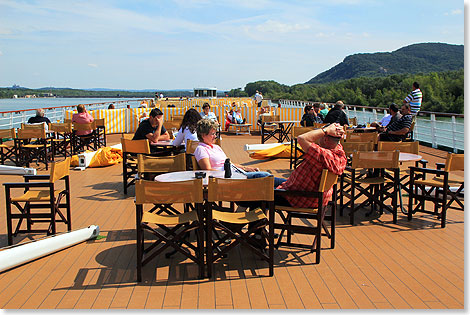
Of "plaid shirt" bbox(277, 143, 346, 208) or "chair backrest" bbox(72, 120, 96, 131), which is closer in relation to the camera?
"plaid shirt" bbox(277, 143, 346, 208)

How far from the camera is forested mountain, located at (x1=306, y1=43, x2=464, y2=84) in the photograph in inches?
3617

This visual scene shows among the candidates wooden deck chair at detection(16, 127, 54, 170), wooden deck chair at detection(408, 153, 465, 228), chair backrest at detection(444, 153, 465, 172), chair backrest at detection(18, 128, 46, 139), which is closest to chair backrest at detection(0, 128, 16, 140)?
wooden deck chair at detection(16, 127, 54, 170)

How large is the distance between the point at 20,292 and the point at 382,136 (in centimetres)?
656

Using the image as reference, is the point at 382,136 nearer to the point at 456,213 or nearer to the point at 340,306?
the point at 456,213

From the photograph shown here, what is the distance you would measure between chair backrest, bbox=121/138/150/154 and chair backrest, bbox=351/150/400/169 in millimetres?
3005

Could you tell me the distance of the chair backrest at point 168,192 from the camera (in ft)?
10.9

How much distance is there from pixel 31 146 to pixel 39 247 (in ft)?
18.6

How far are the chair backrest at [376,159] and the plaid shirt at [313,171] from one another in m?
0.90

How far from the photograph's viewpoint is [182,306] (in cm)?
296

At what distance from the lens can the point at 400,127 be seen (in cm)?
752

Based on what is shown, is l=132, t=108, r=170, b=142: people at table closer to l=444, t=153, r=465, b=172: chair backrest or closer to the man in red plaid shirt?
the man in red plaid shirt

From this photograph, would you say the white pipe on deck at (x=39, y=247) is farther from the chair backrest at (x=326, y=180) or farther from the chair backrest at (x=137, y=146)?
the chair backrest at (x=326, y=180)

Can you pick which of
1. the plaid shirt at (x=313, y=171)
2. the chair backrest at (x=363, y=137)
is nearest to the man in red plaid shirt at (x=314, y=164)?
the plaid shirt at (x=313, y=171)

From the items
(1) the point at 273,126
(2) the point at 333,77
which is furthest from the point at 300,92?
(1) the point at 273,126
